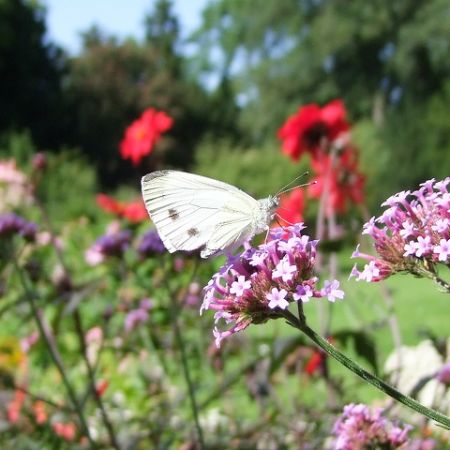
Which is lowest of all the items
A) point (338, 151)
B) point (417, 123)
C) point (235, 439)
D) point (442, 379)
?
point (442, 379)

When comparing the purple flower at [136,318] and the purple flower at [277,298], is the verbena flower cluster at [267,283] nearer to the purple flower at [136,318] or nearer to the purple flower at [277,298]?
the purple flower at [277,298]

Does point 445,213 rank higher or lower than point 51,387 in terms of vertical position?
lower

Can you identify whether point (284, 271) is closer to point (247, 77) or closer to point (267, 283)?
point (267, 283)

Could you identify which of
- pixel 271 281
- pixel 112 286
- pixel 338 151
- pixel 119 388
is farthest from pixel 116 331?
pixel 271 281

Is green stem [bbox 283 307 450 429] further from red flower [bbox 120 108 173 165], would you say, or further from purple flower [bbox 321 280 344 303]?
red flower [bbox 120 108 173 165]

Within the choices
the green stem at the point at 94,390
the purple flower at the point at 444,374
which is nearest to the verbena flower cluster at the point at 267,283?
the purple flower at the point at 444,374

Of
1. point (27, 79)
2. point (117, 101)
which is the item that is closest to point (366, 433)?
point (27, 79)

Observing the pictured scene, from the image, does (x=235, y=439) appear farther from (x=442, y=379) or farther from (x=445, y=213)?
(x=445, y=213)

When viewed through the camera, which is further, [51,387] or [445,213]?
[51,387]
